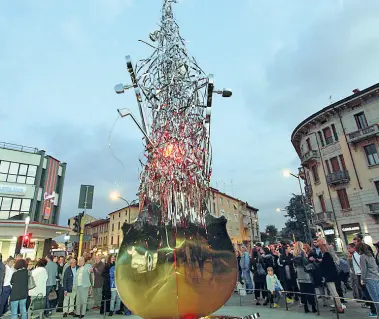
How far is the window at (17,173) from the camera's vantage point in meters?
24.4

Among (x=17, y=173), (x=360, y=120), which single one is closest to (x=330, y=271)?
(x=360, y=120)

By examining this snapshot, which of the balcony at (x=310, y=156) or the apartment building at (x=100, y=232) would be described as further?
the apartment building at (x=100, y=232)

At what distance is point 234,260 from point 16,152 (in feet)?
95.0

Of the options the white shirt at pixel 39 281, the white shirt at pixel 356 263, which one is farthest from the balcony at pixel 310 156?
the white shirt at pixel 39 281

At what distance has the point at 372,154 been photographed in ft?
81.1

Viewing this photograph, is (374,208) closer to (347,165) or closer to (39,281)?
(347,165)

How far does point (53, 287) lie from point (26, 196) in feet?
66.0

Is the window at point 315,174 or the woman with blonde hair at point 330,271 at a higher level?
the window at point 315,174

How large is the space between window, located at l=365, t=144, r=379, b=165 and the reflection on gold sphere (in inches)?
1088

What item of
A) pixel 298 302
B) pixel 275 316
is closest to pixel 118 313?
pixel 275 316

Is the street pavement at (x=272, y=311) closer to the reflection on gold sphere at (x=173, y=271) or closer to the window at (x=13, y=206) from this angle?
the reflection on gold sphere at (x=173, y=271)

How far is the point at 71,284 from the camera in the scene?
8266mm

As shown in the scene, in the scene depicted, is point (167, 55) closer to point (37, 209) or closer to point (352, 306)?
point (352, 306)

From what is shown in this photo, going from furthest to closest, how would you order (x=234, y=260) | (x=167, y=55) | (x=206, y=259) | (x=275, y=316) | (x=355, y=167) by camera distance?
(x=355, y=167) → (x=275, y=316) → (x=167, y=55) → (x=234, y=260) → (x=206, y=259)
